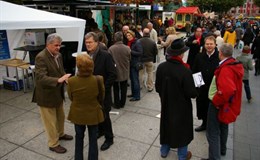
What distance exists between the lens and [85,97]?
3.01m

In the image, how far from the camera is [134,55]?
6.11 metres

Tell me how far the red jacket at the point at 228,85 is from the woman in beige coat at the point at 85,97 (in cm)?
151

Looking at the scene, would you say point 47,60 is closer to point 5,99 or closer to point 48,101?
point 48,101

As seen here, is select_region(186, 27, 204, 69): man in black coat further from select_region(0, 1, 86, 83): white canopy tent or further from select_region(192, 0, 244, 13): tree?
select_region(192, 0, 244, 13): tree

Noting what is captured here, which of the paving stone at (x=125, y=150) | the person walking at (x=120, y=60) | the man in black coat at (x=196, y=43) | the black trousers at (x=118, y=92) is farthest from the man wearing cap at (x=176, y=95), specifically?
the man in black coat at (x=196, y=43)

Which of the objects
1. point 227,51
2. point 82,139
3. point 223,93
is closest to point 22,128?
point 82,139

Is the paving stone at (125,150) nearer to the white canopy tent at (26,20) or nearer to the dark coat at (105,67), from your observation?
the dark coat at (105,67)

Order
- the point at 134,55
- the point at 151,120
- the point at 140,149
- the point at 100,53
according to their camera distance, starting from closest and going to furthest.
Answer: the point at 100,53 → the point at 140,149 → the point at 151,120 → the point at 134,55

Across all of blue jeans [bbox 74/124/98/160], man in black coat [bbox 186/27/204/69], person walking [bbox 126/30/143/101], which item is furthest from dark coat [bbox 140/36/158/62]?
blue jeans [bbox 74/124/98/160]

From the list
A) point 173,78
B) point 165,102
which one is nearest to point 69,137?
point 165,102

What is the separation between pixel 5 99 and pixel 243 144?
560 centimetres

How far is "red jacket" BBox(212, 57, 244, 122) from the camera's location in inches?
118

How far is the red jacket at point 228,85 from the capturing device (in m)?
3.01

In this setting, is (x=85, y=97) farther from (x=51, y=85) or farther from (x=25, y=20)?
(x=25, y=20)
